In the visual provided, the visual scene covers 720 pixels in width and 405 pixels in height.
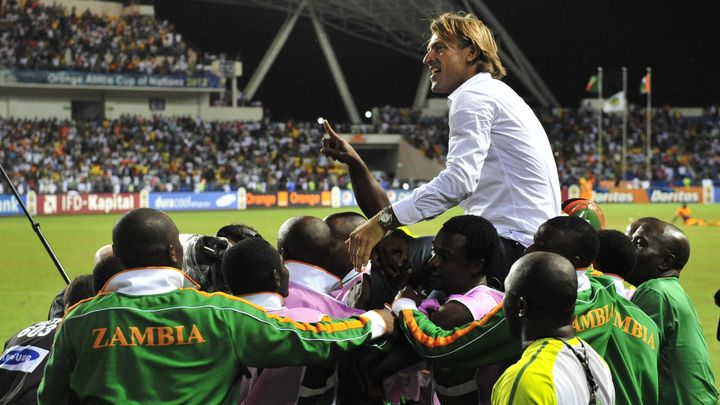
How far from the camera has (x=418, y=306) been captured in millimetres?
3523

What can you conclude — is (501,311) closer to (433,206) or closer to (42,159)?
(433,206)

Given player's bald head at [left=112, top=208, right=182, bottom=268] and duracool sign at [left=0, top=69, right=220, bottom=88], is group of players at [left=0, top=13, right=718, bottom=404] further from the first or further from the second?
duracool sign at [left=0, top=69, right=220, bottom=88]

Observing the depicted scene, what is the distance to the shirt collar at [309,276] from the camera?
3674mm

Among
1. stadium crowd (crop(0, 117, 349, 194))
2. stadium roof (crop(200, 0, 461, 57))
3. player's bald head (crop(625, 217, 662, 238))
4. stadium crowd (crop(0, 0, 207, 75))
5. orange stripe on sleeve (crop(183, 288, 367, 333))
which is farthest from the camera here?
stadium roof (crop(200, 0, 461, 57))

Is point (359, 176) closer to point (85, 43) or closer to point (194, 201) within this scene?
point (194, 201)

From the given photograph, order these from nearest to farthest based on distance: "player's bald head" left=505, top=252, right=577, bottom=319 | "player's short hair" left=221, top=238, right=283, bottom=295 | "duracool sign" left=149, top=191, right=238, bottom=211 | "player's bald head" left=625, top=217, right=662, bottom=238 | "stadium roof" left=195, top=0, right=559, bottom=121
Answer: "player's bald head" left=505, top=252, right=577, bottom=319, "player's short hair" left=221, top=238, right=283, bottom=295, "player's bald head" left=625, top=217, right=662, bottom=238, "duracool sign" left=149, top=191, right=238, bottom=211, "stadium roof" left=195, top=0, right=559, bottom=121

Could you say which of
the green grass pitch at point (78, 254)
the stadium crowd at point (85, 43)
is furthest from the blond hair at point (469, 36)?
the stadium crowd at point (85, 43)

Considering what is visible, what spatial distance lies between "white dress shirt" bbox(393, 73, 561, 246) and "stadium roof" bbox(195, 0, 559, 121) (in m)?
51.1

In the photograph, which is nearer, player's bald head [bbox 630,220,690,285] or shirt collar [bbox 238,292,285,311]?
shirt collar [bbox 238,292,285,311]

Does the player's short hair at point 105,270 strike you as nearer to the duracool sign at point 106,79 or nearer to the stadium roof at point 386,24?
the duracool sign at point 106,79

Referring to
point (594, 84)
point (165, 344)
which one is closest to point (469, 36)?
point (165, 344)

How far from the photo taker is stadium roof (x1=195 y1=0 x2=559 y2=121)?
2165 inches

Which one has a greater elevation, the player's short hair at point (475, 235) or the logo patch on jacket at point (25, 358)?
the player's short hair at point (475, 235)

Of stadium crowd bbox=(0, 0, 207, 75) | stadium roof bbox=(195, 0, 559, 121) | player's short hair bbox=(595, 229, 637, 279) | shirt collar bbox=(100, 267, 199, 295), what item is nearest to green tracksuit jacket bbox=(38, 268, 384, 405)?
shirt collar bbox=(100, 267, 199, 295)
